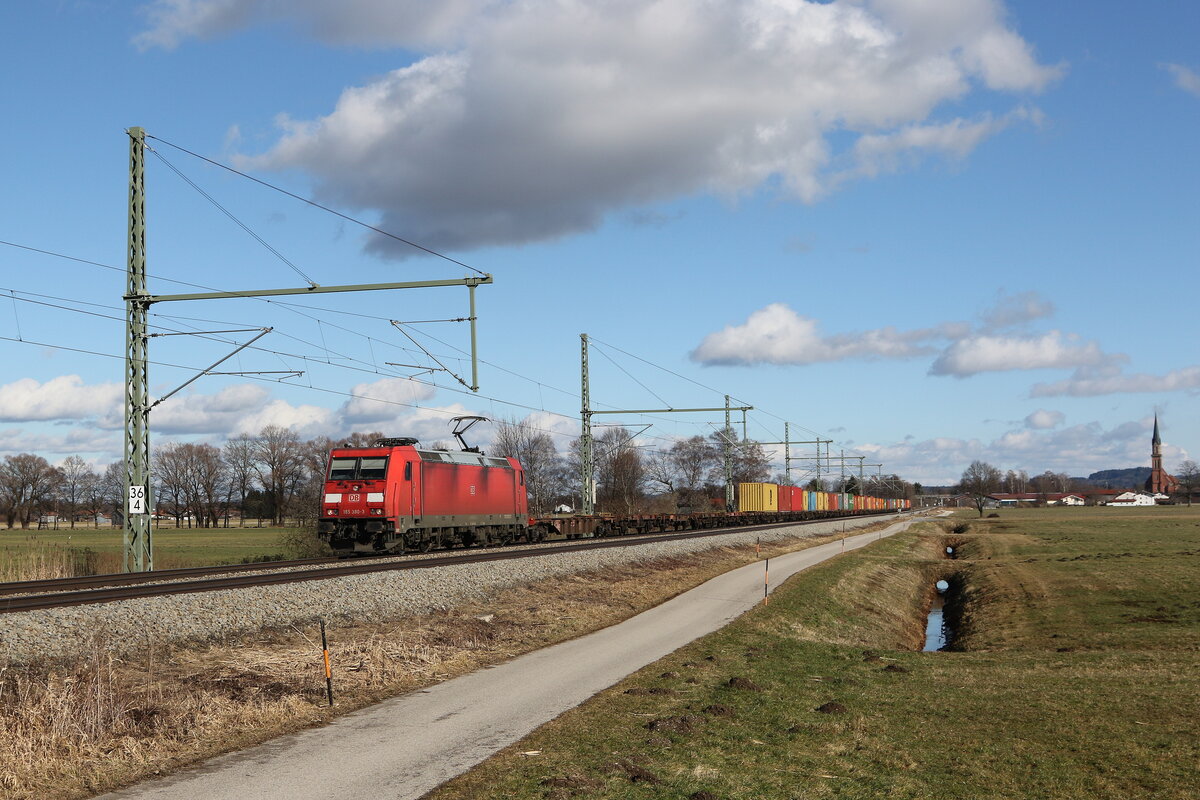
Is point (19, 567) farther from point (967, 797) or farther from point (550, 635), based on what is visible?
point (967, 797)

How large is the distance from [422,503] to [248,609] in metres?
18.4

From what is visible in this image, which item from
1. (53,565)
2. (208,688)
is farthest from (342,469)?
(208,688)

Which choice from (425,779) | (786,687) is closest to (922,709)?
(786,687)

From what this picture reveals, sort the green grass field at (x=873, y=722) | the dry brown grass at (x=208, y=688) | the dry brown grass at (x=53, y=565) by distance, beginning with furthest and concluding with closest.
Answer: the dry brown grass at (x=53, y=565) → the dry brown grass at (x=208, y=688) → the green grass field at (x=873, y=722)

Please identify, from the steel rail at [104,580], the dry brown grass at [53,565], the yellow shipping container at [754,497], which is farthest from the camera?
the yellow shipping container at [754,497]

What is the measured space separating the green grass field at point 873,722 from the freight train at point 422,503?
590 inches

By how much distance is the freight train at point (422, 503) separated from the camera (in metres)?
35.1

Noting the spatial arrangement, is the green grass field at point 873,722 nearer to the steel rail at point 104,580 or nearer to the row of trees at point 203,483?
the steel rail at point 104,580

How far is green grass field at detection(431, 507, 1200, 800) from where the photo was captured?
10.0m

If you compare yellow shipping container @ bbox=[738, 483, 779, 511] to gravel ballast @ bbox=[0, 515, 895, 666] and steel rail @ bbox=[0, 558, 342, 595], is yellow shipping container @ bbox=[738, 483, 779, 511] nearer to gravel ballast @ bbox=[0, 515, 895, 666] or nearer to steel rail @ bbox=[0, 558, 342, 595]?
gravel ballast @ bbox=[0, 515, 895, 666]

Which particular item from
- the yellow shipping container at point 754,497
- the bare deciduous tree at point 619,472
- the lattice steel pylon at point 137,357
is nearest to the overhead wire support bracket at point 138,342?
the lattice steel pylon at point 137,357

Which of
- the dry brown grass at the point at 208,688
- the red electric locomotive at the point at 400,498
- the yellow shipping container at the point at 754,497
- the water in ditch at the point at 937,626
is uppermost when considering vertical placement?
the red electric locomotive at the point at 400,498

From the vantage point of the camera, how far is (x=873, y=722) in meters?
13.1

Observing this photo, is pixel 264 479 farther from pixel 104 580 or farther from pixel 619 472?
pixel 104 580
